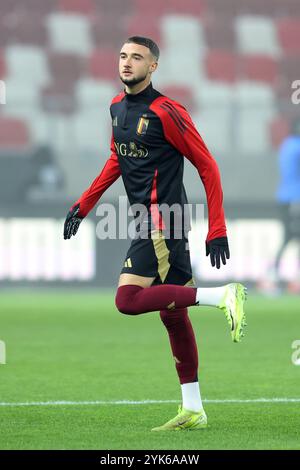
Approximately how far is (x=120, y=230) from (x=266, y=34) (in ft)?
27.9

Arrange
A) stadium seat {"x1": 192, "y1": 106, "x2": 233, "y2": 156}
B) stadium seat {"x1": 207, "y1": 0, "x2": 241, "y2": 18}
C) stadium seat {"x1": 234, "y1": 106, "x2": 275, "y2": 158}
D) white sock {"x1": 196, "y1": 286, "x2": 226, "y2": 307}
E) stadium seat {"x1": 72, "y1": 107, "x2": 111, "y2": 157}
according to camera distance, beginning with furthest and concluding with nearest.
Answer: stadium seat {"x1": 207, "y1": 0, "x2": 241, "y2": 18} < stadium seat {"x1": 192, "y1": 106, "x2": 233, "y2": 156} < stadium seat {"x1": 234, "y1": 106, "x2": 275, "y2": 158} < stadium seat {"x1": 72, "y1": 107, "x2": 111, "y2": 157} < white sock {"x1": 196, "y1": 286, "x2": 226, "y2": 307}

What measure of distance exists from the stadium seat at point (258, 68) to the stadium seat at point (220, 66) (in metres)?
0.18

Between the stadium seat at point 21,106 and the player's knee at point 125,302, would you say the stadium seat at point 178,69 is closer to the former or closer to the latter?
the stadium seat at point 21,106

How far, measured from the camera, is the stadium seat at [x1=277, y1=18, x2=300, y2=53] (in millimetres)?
22094

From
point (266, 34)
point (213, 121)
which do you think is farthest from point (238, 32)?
point (213, 121)

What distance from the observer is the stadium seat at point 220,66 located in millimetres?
21203

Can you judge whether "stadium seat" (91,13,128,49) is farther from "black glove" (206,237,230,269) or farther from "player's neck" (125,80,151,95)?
"black glove" (206,237,230,269)

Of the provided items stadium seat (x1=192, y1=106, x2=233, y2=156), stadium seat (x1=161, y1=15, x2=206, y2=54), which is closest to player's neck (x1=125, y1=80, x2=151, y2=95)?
stadium seat (x1=192, y1=106, x2=233, y2=156)

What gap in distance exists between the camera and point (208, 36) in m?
21.9

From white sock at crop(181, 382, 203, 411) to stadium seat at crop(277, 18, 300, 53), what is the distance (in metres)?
18.0

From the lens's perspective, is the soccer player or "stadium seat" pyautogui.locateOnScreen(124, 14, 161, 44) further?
"stadium seat" pyautogui.locateOnScreen(124, 14, 161, 44)

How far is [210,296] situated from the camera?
4.52 m

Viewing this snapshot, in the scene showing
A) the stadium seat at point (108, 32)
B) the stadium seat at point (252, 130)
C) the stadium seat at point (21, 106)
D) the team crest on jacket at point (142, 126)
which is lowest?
the team crest on jacket at point (142, 126)

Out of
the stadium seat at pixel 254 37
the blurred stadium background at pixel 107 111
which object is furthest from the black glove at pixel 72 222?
the stadium seat at pixel 254 37
